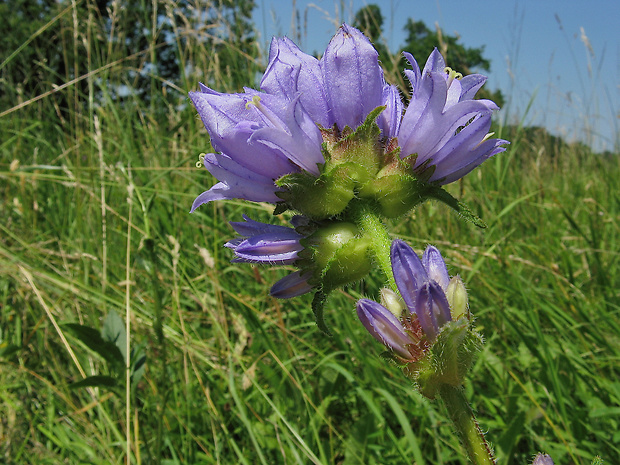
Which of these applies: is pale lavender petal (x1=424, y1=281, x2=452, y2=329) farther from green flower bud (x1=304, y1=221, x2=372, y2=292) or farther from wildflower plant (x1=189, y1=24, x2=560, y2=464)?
green flower bud (x1=304, y1=221, x2=372, y2=292)

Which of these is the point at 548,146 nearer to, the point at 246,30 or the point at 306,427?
the point at 246,30

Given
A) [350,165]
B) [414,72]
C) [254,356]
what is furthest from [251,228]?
[254,356]

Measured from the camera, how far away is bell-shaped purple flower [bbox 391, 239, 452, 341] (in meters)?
0.91

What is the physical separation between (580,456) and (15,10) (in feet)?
86.3

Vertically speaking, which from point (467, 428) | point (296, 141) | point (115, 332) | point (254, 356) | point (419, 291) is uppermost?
point (296, 141)

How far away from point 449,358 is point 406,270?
175 millimetres

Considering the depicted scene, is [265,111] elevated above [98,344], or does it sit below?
above

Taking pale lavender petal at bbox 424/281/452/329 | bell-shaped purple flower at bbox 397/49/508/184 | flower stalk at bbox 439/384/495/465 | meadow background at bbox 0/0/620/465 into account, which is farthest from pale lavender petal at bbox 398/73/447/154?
meadow background at bbox 0/0/620/465

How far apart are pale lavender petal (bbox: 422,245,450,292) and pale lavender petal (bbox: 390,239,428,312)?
9cm

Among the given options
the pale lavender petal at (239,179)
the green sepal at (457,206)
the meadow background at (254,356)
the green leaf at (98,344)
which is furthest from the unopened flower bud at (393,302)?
the green leaf at (98,344)

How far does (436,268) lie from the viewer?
3.42 feet

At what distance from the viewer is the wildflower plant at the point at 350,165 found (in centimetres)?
98

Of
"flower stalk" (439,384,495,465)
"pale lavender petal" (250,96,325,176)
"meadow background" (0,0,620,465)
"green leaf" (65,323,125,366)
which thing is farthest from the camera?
"meadow background" (0,0,620,465)

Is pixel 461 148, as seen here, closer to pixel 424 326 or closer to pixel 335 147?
pixel 335 147
